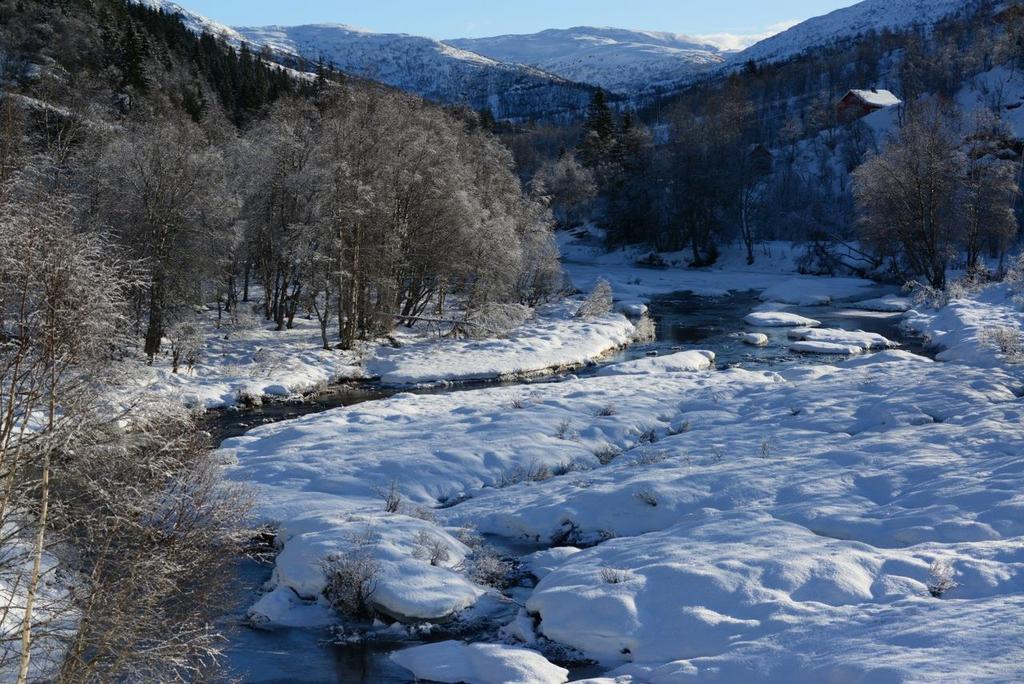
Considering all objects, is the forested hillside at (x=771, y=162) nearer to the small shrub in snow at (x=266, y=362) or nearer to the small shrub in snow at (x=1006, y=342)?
the small shrub in snow at (x=1006, y=342)

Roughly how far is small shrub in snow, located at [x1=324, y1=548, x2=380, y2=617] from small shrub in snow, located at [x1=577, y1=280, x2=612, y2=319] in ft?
85.6

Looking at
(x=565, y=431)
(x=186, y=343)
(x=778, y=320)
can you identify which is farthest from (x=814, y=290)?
(x=186, y=343)

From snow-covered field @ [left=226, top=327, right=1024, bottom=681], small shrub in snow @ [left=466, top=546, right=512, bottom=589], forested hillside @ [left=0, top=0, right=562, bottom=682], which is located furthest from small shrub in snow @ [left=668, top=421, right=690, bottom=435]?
forested hillside @ [left=0, top=0, right=562, bottom=682]

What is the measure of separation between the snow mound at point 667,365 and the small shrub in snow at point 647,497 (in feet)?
38.4

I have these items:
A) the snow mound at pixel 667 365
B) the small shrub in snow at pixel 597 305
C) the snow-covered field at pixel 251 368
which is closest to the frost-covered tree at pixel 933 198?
the small shrub in snow at pixel 597 305

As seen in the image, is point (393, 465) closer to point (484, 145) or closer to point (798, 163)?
point (484, 145)

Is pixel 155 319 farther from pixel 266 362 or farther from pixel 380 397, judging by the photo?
pixel 380 397

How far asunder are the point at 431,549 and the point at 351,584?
1.32 meters

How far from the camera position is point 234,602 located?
10.1m

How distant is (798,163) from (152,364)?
213 ft

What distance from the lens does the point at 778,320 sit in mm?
34844

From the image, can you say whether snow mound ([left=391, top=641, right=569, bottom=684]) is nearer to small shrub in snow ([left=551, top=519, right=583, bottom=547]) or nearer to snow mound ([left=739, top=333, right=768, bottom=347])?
small shrub in snow ([left=551, top=519, right=583, bottom=547])

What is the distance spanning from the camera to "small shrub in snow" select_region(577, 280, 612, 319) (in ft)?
119

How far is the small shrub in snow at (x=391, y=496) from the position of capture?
12812mm
